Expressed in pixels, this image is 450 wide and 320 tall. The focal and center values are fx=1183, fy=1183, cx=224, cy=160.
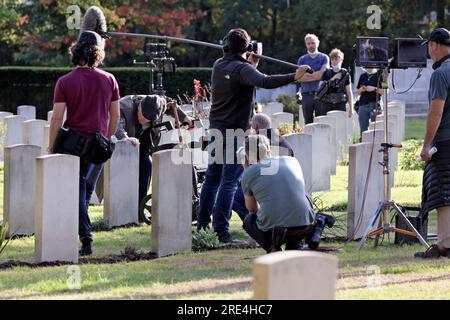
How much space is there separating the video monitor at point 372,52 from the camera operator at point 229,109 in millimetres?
989

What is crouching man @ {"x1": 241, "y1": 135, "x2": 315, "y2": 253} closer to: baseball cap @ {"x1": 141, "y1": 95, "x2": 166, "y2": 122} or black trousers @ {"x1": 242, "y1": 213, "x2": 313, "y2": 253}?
black trousers @ {"x1": 242, "y1": 213, "x2": 313, "y2": 253}

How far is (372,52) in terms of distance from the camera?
36.5ft

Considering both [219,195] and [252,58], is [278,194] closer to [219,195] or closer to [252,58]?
[219,195]

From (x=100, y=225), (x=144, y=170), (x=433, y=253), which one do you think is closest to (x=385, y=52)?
(x=433, y=253)

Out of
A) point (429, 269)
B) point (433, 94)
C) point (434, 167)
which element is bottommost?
point (429, 269)

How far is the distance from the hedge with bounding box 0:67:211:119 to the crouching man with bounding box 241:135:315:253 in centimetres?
2346

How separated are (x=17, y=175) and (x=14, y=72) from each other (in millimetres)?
21879

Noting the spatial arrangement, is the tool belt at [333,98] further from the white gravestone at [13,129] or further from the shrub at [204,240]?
the shrub at [204,240]

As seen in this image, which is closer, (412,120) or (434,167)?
(434,167)

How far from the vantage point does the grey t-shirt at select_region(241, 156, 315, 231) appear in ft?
32.4

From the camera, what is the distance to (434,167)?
35.1 feet
